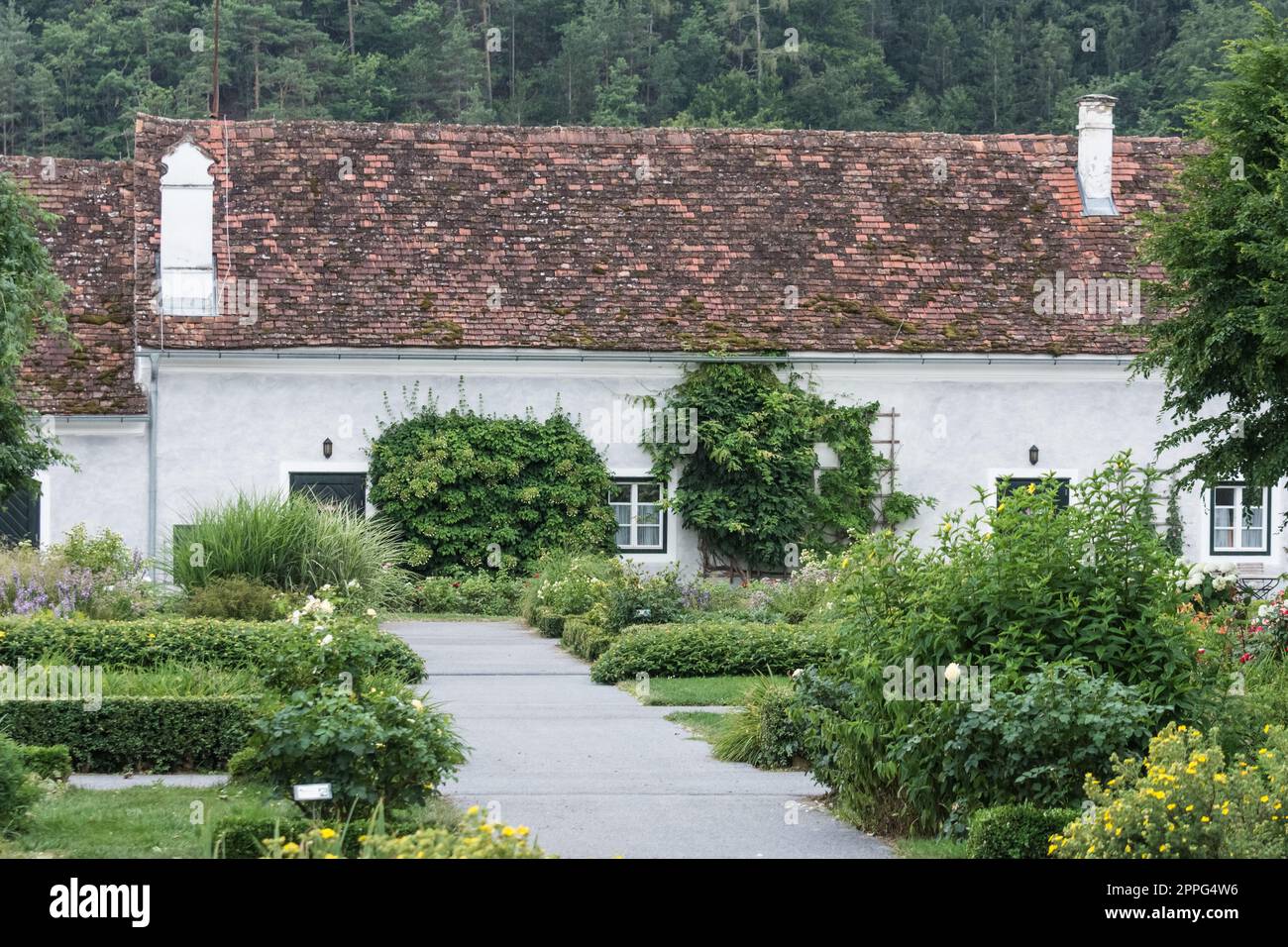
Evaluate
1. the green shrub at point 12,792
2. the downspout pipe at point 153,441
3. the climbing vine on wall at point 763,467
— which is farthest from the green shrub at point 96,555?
the climbing vine on wall at point 763,467

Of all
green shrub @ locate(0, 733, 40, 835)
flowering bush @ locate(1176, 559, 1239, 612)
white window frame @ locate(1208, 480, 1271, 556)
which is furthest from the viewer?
white window frame @ locate(1208, 480, 1271, 556)

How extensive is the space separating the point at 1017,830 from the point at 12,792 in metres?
4.84

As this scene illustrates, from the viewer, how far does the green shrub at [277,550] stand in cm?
1756

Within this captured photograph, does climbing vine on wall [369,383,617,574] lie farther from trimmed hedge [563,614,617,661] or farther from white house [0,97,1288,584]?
trimmed hedge [563,614,617,661]

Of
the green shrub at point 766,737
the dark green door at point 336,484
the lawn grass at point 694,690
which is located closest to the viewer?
the green shrub at point 766,737

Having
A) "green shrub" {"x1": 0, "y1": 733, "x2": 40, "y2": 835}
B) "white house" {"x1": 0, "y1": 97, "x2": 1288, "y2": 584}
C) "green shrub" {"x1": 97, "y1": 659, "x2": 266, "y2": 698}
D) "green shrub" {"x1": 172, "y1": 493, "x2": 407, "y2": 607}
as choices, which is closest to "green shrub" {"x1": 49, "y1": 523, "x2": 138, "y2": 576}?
"green shrub" {"x1": 172, "y1": 493, "x2": 407, "y2": 607}

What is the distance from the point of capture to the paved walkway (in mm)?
8773

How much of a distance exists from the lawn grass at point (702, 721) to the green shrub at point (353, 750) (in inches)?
153

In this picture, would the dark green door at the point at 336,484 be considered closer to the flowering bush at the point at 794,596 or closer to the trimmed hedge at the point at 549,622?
the trimmed hedge at the point at 549,622

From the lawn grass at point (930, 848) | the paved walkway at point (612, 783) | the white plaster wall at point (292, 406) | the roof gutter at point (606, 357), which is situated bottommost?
the paved walkway at point (612, 783)

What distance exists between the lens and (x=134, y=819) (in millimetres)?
9023

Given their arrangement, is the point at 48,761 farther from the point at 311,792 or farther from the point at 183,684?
the point at 311,792

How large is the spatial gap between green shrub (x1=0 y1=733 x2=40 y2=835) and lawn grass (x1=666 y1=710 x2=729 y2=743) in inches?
192

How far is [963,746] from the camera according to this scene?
847 centimetres
